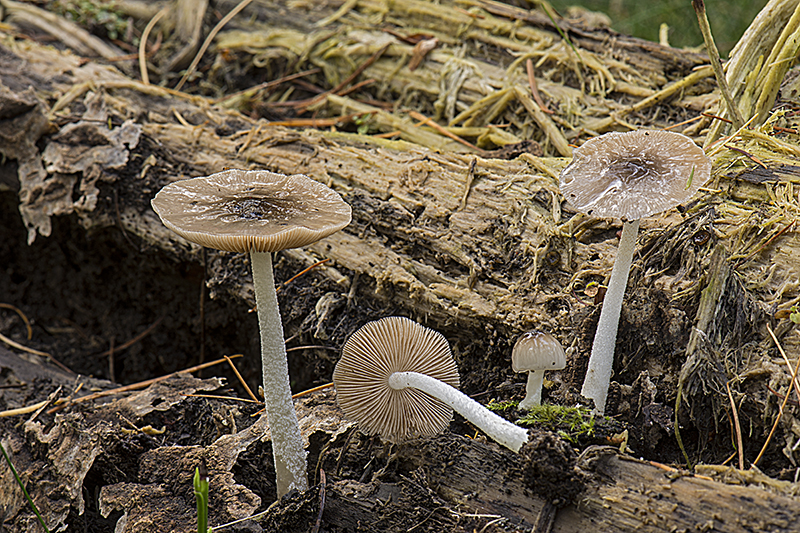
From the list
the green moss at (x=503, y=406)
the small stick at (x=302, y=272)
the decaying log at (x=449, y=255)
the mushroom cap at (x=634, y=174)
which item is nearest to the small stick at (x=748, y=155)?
the decaying log at (x=449, y=255)

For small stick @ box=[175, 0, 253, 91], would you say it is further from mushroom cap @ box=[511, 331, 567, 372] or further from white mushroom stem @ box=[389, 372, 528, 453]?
mushroom cap @ box=[511, 331, 567, 372]

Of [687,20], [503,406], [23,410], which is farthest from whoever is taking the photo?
[687,20]

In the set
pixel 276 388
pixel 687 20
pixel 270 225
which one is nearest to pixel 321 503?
pixel 276 388

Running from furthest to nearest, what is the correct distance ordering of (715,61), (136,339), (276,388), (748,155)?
(136,339)
(748,155)
(715,61)
(276,388)

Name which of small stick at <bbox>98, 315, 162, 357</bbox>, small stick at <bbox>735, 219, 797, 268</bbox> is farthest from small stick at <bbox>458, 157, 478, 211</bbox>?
small stick at <bbox>98, 315, 162, 357</bbox>

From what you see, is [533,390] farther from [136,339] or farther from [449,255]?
[136,339]

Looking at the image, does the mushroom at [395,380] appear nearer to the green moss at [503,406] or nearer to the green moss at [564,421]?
the green moss at [503,406]
